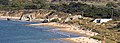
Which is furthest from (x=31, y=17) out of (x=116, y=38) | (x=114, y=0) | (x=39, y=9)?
(x=116, y=38)

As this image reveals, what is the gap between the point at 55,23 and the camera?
407 ft

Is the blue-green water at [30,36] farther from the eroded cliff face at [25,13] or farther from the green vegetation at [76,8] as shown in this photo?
the eroded cliff face at [25,13]

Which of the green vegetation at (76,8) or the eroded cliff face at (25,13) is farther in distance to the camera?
the eroded cliff face at (25,13)

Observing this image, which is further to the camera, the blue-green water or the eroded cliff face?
the eroded cliff face

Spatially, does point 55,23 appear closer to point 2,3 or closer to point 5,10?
point 5,10

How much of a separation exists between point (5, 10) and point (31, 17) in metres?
23.4

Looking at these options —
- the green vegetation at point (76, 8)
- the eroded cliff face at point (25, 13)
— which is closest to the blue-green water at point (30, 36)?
the green vegetation at point (76, 8)

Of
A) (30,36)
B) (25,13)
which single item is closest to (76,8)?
(25,13)

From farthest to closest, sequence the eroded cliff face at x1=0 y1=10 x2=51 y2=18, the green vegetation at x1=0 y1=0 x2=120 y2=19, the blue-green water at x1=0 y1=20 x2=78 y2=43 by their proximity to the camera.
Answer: the eroded cliff face at x1=0 y1=10 x2=51 y2=18 → the green vegetation at x1=0 y1=0 x2=120 y2=19 → the blue-green water at x1=0 y1=20 x2=78 y2=43

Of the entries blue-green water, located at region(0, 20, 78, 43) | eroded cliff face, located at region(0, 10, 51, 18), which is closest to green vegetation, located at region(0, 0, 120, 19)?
eroded cliff face, located at region(0, 10, 51, 18)

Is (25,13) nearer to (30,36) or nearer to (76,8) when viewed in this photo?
(76,8)

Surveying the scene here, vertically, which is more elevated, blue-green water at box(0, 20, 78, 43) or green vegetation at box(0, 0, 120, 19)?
blue-green water at box(0, 20, 78, 43)

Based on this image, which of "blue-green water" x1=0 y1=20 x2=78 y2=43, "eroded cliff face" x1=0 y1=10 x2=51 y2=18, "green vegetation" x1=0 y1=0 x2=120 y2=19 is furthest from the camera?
"eroded cliff face" x1=0 y1=10 x2=51 y2=18

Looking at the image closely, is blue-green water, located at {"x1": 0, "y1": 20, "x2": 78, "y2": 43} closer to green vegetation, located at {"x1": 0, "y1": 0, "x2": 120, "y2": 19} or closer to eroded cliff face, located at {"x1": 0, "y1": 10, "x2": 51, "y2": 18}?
green vegetation, located at {"x1": 0, "y1": 0, "x2": 120, "y2": 19}
